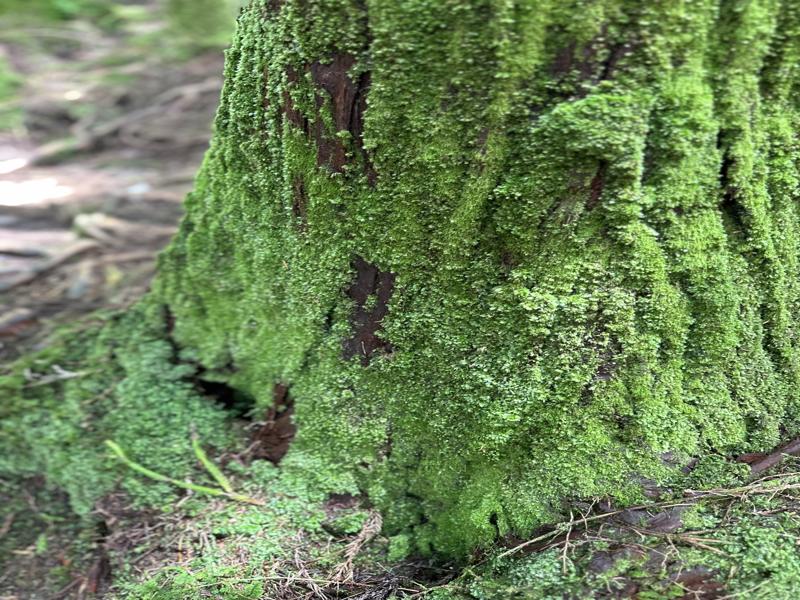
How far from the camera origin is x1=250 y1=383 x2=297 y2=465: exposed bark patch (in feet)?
6.80

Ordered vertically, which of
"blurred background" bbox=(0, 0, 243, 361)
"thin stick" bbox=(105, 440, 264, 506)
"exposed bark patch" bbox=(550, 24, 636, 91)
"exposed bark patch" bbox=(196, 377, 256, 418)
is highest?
"exposed bark patch" bbox=(550, 24, 636, 91)

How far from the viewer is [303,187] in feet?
5.53

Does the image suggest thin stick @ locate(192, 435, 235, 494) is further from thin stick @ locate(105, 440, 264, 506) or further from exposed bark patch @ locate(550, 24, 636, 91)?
exposed bark patch @ locate(550, 24, 636, 91)

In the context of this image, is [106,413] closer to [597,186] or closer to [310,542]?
[310,542]

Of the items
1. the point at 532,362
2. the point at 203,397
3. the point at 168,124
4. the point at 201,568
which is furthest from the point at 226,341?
the point at 168,124

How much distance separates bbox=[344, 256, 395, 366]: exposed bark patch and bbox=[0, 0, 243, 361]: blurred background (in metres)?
1.88

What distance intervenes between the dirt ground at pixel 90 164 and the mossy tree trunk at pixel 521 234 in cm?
202

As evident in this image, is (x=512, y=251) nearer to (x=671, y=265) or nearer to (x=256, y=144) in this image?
(x=671, y=265)

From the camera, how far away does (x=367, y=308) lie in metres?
1.73

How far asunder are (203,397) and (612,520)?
1.73 metres

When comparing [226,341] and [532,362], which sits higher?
[532,362]

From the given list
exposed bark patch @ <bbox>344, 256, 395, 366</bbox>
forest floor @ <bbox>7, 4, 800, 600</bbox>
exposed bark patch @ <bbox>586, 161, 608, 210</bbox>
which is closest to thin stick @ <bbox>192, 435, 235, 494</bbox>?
forest floor @ <bbox>7, 4, 800, 600</bbox>

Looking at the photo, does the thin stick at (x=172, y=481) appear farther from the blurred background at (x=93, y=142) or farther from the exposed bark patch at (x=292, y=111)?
the exposed bark patch at (x=292, y=111)

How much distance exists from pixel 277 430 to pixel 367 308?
739 mm
